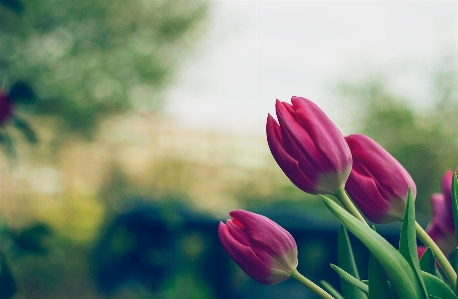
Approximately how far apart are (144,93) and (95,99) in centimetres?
54

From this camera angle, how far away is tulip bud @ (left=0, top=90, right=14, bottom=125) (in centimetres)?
89

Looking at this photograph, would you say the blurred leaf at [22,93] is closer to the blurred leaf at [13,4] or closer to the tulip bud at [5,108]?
the tulip bud at [5,108]

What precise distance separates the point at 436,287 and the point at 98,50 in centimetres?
576

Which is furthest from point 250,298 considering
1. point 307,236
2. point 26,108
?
point 26,108

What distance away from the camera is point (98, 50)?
18.9 feet

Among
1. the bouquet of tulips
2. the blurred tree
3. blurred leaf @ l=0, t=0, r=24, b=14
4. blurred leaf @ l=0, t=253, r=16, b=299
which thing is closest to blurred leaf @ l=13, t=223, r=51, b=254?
blurred leaf @ l=0, t=253, r=16, b=299

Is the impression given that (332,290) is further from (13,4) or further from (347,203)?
(13,4)

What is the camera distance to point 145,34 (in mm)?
6016

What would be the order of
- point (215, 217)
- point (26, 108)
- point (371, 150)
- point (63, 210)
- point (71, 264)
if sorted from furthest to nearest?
point (63, 210) < point (71, 264) < point (215, 217) < point (26, 108) < point (371, 150)

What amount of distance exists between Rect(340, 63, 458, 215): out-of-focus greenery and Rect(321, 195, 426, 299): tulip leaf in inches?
153

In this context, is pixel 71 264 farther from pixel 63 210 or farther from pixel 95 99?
pixel 95 99

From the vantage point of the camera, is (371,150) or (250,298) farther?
(250,298)

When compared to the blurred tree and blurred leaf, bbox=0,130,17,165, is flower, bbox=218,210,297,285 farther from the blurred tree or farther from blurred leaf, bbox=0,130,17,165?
the blurred tree

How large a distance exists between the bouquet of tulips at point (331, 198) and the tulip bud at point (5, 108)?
0.64 m
